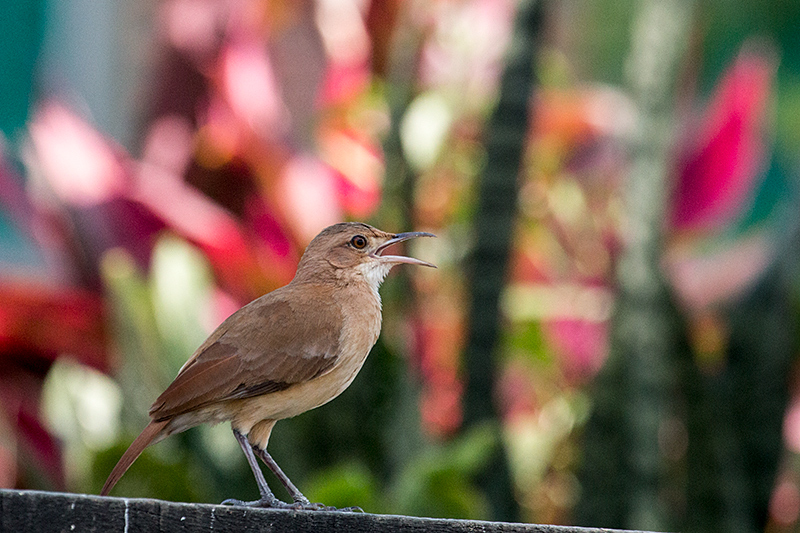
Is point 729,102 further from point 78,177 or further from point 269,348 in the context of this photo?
point 269,348

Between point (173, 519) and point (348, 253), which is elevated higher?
point (348, 253)

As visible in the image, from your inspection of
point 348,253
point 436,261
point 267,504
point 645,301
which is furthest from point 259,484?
point 436,261

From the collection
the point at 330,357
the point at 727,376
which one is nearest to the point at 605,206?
the point at 727,376

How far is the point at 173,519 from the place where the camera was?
0.53 meters

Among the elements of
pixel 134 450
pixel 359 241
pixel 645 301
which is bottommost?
pixel 645 301

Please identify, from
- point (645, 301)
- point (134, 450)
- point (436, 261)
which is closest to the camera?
point (134, 450)

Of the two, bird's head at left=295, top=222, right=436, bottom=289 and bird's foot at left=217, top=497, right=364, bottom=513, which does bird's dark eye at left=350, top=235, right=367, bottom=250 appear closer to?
bird's head at left=295, top=222, right=436, bottom=289

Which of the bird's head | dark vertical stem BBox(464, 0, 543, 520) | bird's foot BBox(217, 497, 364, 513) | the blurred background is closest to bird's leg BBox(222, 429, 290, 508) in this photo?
bird's foot BBox(217, 497, 364, 513)

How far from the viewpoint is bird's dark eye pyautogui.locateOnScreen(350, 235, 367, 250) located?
0.53 metres

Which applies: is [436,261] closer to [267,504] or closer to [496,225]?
[496,225]

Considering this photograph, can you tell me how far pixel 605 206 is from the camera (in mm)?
2002

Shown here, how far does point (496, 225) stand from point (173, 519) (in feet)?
3.29

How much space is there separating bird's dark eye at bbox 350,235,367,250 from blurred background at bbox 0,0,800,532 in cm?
55

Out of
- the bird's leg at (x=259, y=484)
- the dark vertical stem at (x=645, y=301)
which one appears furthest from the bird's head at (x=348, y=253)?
the dark vertical stem at (x=645, y=301)
